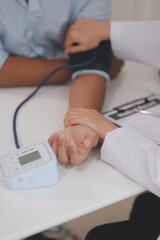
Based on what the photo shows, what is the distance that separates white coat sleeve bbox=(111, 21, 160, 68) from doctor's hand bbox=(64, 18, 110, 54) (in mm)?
34

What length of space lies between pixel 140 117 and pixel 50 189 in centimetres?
34

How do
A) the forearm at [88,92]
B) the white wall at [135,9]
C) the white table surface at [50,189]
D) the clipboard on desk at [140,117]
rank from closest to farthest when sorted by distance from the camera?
the white table surface at [50,189] → the clipboard on desk at [140,117] → the forearm at [88,92] → the white wall at [135,9]

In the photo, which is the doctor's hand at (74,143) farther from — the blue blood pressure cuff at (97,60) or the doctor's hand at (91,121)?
the blue blood pressure cuff at (97,60)

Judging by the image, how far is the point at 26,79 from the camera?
96cm

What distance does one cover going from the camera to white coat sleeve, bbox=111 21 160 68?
2.88 ft

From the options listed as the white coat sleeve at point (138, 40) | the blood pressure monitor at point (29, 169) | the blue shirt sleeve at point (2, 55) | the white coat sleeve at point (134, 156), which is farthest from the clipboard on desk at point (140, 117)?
the blue shirt sleeve at point (2, 55)

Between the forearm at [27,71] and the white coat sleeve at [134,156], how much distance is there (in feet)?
1.38

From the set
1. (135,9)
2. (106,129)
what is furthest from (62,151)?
(135,9)

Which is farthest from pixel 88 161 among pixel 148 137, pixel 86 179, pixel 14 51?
pixel 14 51

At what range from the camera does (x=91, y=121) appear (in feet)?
2.19

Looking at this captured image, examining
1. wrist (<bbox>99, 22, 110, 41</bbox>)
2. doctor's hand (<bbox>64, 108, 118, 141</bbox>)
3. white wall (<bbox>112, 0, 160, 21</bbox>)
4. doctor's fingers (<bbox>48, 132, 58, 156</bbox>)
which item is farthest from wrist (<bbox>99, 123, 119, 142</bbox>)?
white wall (<bbox>112, 0, 160, 21</bbox>)

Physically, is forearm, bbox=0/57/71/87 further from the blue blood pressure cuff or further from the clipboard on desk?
the clipboard on desk

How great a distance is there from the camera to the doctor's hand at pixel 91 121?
0.66 metres

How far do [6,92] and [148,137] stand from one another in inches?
20.8
